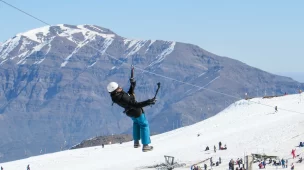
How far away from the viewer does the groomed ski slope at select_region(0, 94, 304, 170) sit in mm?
69875

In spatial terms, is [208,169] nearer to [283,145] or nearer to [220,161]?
[220,161]

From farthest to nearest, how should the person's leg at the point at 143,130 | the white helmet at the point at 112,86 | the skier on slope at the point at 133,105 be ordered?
the person's leg at the point at 143,130, the skier on slope at the point at 133,105, the white helmet at the point at 112,86

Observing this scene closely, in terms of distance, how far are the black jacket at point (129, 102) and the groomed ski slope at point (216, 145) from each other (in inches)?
1562

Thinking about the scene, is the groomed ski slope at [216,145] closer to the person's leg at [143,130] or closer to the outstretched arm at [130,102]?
the person's leg at [143,130]

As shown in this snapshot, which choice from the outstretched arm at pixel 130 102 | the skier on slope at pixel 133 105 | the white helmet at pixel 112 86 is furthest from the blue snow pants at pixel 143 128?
the white helmet at pixel 112 86

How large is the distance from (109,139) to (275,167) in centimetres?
12190

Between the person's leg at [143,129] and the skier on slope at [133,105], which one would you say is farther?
the person's leg at [143,129]

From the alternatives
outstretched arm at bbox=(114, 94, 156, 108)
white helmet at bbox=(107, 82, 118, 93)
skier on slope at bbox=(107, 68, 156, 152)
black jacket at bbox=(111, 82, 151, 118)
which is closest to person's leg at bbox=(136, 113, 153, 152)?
skier on slope at bbox=(107, 68, 156, 152)

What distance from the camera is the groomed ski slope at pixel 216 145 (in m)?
69.9

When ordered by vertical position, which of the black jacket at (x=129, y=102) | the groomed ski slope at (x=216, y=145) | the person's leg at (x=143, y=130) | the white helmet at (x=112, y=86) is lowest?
the person's leg at (x=143, y=130)

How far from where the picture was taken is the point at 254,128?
86.8 m

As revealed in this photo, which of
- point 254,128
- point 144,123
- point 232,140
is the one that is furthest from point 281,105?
point 144,123

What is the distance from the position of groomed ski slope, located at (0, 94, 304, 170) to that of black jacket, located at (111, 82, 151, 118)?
39664mm

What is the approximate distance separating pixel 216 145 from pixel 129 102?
63.3 m
